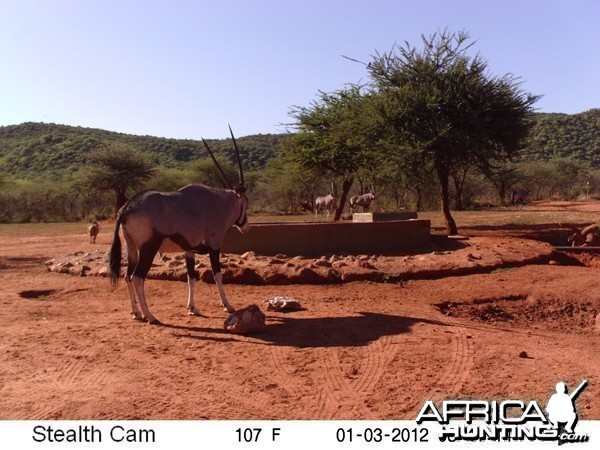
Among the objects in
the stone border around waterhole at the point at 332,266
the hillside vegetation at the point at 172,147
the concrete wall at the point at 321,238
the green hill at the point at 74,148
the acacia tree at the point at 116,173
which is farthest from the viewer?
the hillside vegetation at the point at 172,147

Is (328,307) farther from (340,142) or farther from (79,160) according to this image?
(79,160)

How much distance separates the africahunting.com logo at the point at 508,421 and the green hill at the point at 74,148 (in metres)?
54.0

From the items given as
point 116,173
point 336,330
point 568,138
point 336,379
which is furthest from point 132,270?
point 568,138

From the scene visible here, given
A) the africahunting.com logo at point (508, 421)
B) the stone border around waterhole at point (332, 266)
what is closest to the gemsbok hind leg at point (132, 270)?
the stone border around waterhole at point (332, 266)

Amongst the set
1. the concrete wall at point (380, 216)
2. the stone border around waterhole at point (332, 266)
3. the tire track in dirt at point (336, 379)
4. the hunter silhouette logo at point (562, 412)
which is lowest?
the tire track in dirt at point (336, 379)

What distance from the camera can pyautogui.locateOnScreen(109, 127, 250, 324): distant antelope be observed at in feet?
27.0

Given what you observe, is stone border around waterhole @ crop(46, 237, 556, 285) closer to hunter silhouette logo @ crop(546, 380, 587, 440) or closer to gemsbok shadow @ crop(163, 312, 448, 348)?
gemsbok shadow @ crop(163, 312, 448, 348)

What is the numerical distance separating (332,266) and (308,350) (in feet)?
16.9

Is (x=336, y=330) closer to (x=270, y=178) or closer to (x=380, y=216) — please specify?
(x=380, y=216)

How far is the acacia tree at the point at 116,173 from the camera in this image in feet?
133

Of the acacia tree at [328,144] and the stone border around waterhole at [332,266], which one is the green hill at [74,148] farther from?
the stone border around waterhole at [332,266]

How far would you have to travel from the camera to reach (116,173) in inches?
1601

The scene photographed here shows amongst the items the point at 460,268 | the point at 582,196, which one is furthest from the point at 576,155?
the point at 460,268

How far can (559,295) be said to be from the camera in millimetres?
9836
